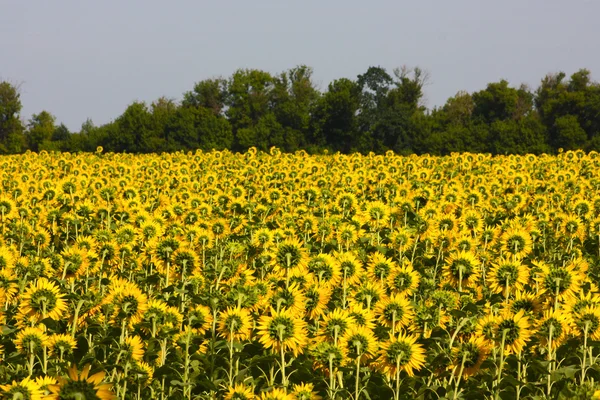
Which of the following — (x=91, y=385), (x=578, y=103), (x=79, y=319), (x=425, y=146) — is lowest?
(x=79, y=319)

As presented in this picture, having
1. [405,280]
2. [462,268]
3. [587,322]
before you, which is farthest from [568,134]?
[587,322]

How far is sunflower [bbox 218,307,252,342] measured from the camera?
6586 mm

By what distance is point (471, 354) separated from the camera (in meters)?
6.12

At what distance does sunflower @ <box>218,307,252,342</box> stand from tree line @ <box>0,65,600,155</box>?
147 feet

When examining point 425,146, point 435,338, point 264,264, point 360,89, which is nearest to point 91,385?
point 435,338

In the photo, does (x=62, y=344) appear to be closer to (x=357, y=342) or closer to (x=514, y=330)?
(x=357, y=342)

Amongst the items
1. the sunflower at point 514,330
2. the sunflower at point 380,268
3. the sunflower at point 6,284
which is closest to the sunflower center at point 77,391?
the sunflower at point 514,330

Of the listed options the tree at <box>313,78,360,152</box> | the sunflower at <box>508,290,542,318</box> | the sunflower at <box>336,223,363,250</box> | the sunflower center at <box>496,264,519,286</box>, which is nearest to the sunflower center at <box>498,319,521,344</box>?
the sunflower at <box>508,290,542,318</box>

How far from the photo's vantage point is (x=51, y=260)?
9789 millimetres

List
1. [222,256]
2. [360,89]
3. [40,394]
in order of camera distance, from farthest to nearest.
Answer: [360,89] < [222,256] < [40,394]

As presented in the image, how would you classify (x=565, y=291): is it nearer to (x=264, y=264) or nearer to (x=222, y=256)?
(x=264, y=264)

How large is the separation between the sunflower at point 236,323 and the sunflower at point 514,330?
215 cm

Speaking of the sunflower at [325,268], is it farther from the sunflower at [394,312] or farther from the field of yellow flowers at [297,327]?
the sunflower at [394,312]

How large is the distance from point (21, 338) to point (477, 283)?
7.04 metres
